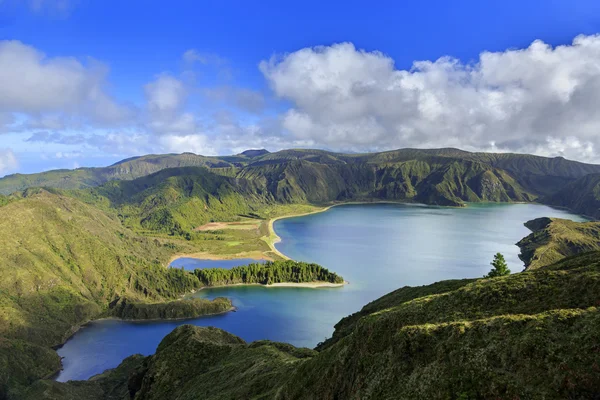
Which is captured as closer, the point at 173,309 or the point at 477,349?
the point at 477,349

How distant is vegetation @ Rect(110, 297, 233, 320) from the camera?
572 ft

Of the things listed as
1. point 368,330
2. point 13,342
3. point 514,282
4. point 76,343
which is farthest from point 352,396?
point 76,343

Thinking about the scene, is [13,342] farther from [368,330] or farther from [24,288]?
[368,330]

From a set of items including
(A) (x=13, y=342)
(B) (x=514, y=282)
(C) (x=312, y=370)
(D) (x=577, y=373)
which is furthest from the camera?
(A) (x=13, y=342)

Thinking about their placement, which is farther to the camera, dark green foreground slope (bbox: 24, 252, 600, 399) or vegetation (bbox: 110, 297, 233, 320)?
vegetation (bbox: 110, 297, 233, 320)

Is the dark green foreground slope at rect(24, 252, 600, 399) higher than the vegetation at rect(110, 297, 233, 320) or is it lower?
higher

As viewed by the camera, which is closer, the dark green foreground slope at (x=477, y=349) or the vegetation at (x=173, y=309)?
the dark green foreground slope at (x=477, y=349)

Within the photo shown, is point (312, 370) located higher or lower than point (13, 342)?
higher

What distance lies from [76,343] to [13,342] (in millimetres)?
29149

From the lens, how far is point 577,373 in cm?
2114

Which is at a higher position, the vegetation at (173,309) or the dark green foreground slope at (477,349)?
the dark green foreground slope at (477,349)

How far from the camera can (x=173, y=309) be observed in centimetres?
17650

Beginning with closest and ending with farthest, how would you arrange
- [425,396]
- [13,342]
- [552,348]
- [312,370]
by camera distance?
1. [552,348]
2. [425,396]
3. [312,370]
4. [13,342]

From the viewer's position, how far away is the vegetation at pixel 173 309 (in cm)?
17425
